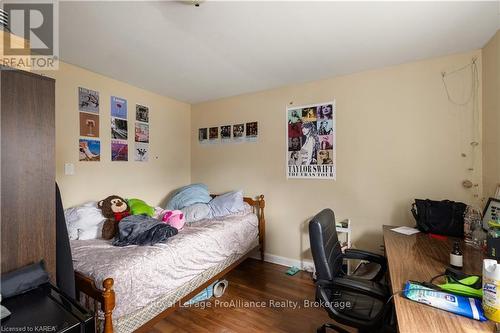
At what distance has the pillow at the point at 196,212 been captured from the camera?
2672 mm

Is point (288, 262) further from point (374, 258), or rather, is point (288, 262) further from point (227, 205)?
point (374, 258)

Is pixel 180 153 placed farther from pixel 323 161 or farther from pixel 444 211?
pixel 444 211

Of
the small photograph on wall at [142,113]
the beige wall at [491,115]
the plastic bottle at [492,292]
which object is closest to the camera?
the plastic bottle at [492,292]

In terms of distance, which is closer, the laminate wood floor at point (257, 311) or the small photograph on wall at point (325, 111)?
the laminate wood floor at point (257, 311)

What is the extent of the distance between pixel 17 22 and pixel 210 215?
231 centimetres

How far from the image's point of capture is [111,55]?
2.10m

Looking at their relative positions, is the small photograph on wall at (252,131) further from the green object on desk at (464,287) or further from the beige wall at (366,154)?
the green object on desk at (464,287)

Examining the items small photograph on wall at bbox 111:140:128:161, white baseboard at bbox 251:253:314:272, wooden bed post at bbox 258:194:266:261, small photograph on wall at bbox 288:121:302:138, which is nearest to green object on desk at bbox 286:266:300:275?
white baseboard at bbox 251:253:314:272

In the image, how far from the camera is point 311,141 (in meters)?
2.74

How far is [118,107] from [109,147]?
0.49 metres

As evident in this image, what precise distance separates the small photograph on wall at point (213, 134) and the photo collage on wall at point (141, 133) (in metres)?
0.89

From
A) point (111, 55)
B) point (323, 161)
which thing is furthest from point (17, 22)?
point (323, 161)

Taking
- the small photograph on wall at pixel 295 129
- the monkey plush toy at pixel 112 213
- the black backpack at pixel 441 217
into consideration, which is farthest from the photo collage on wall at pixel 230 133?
the black backpack at pixel 441 217

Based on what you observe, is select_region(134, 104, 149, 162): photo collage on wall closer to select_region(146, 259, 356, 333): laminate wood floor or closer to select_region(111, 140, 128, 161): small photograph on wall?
select_region(111, 140, 128, 161): small photograph on wall
